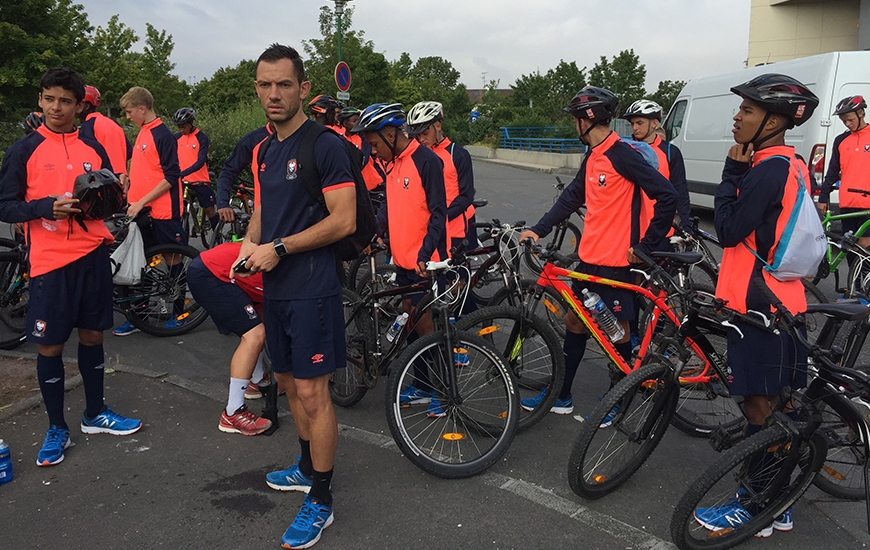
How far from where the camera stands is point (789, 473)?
9.94 feet

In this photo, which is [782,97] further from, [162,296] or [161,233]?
[161,233]

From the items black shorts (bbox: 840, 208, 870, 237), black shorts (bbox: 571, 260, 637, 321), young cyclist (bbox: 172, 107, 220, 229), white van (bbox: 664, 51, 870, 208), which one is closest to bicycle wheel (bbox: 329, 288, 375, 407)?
black shorts (bbox: 571, 260, 637, 321)

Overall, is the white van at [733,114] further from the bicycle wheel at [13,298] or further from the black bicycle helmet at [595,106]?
the bicycle wheel at [13,298]

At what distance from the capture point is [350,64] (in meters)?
29.9

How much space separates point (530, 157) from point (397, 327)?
85.0ft

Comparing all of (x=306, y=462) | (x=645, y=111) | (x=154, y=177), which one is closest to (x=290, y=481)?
(x=306, y=462)

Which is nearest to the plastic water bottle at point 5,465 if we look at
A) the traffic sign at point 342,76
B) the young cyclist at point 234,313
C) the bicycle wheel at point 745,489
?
the young cyclist at point 234,313

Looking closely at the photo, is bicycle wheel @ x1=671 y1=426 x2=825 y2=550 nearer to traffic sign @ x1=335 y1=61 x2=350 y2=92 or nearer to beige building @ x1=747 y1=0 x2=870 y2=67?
traffic sign @ x1=335 y1=61 x2=350 y2=92

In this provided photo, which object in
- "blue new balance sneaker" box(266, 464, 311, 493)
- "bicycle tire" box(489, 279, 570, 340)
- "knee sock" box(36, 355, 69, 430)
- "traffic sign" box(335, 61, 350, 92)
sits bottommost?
"blue new balance sneaker" box(266, 464, 311, 493)

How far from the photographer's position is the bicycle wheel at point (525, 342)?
161 inches

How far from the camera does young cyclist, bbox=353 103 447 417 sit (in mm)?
4348

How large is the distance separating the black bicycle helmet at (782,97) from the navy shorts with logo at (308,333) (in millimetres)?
1965

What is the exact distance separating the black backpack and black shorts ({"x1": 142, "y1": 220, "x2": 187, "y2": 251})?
364 centimetres

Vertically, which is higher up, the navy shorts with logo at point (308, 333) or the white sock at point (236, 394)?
the navy shorts with logo at point (308, 333)
